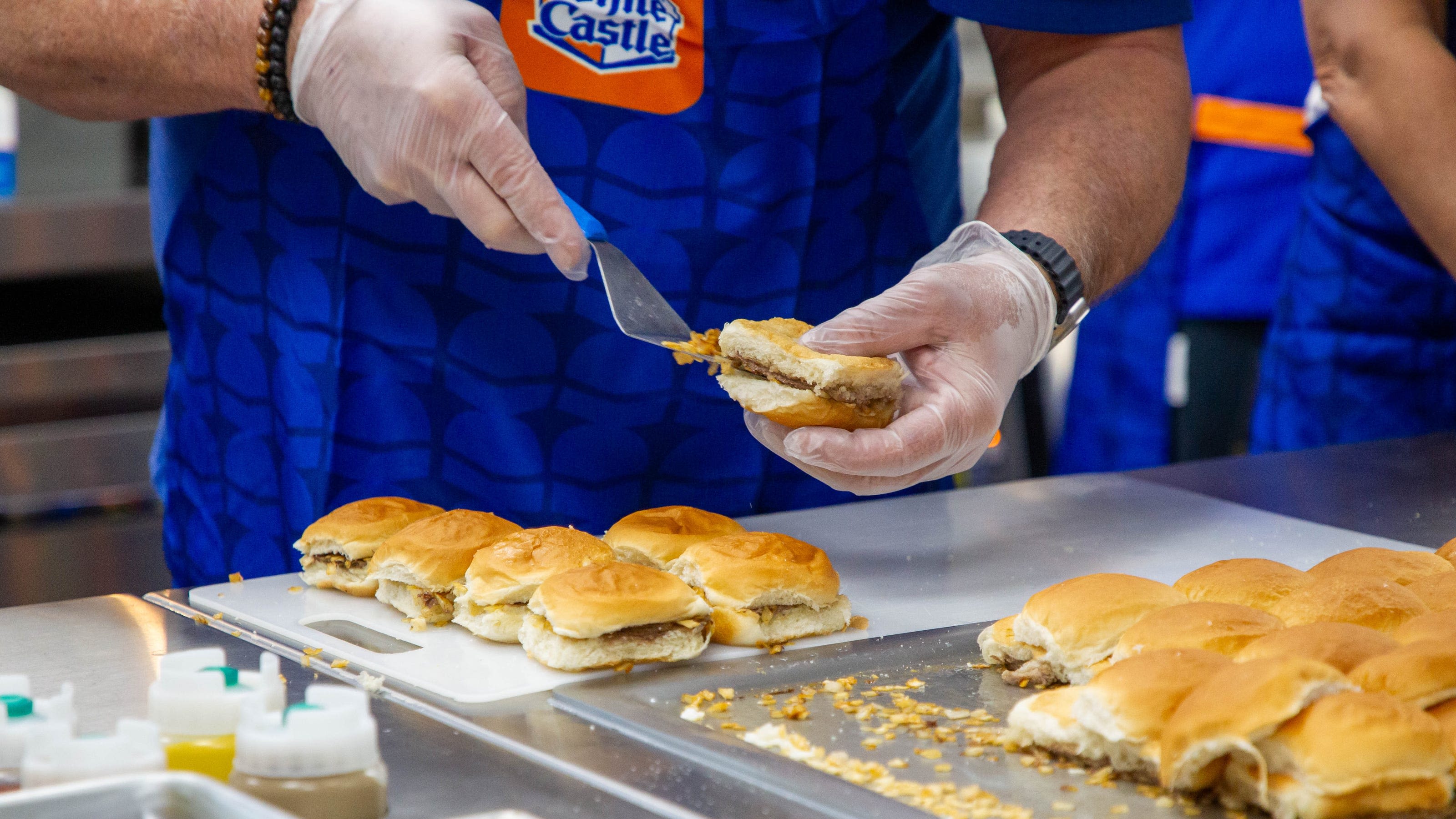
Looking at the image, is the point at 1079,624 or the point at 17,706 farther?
the point at 1079,624

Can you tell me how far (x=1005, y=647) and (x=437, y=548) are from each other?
61 cm

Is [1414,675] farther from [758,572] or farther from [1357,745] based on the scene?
[758,572]

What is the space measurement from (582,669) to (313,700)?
1.30 feet

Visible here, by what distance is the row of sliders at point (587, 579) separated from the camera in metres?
1.39

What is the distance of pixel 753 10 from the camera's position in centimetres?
196

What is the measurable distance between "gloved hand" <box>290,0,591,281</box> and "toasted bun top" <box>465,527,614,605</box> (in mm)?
342

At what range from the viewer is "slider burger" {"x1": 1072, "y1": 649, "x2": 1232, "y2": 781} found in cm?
113

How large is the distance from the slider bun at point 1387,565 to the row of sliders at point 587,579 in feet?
1.69

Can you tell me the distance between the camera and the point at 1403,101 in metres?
2.45

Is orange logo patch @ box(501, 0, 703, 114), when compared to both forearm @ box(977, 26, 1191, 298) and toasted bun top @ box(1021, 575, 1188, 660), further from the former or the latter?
toasted bun top @ box(1021, 575, 1188, 660)

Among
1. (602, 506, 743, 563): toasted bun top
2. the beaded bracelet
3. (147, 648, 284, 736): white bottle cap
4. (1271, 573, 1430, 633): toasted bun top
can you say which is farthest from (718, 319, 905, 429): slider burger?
(147, 648, 284, 736): white bottle cap

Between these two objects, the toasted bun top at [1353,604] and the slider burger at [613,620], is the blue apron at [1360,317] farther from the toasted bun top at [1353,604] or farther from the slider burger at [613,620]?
the slider burger at [613,620]

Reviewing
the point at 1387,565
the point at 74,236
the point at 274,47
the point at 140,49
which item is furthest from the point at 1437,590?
the point at 74,236

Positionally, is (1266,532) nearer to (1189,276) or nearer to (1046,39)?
(1046,39)
